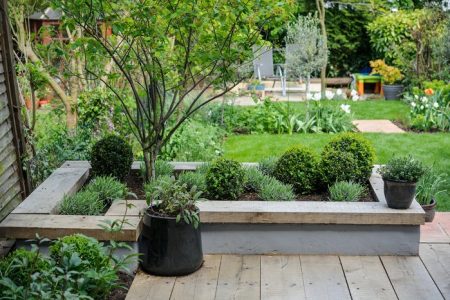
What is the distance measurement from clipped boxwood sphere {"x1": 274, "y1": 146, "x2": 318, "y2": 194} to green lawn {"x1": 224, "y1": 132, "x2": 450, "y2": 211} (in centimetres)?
214

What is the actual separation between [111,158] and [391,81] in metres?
8.27

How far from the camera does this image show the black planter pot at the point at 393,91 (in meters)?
11.9

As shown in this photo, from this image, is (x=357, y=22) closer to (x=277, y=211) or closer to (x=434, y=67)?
(x=434, y=67)

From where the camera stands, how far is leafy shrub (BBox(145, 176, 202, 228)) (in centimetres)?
A: 393

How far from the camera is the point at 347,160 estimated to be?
A: 4852 millimetres

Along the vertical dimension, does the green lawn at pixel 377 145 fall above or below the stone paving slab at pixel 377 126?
above

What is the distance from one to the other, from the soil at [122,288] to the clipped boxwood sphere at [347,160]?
1.70 meters

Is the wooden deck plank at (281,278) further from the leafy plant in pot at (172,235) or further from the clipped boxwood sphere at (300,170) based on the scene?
the clipped boxwood sphere at (300,170)

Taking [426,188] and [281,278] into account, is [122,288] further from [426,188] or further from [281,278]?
[426,188]

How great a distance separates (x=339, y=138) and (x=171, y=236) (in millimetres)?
1757

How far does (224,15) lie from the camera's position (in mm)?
4434

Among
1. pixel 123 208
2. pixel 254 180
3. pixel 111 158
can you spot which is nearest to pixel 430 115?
pixel 254 180

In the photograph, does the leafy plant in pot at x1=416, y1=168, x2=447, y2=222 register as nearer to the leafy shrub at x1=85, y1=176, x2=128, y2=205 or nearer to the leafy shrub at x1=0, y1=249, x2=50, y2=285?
the leafy shrub at x1=85, y1=176, x2=128, y2=205

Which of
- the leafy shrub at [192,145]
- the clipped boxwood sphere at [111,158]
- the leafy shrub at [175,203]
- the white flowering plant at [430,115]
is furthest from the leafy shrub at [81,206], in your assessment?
the white flowering plant at [430,115]
